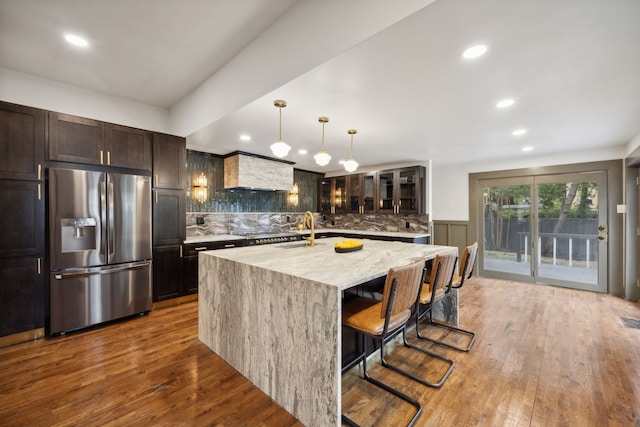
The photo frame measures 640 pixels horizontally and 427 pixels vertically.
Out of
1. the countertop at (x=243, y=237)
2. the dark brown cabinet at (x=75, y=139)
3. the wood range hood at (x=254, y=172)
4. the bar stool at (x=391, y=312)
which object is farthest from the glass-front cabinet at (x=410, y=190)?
the dark brown cabinet at (x=75, y=139)

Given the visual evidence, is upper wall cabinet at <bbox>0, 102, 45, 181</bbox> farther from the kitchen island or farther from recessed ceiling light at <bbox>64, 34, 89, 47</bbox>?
the kitchen island

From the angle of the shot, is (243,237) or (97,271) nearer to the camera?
(97,271)

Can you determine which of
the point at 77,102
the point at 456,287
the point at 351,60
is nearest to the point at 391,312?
the point at 456,287

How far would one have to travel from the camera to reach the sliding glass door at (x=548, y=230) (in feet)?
14.9

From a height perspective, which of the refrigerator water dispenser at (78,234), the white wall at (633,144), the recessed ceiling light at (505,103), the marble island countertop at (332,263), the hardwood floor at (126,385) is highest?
the recessed ceiling light at (505,103)

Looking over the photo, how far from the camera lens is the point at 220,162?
5.09 metres

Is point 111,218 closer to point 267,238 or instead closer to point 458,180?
point 267,238

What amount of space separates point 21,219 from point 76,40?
183cm

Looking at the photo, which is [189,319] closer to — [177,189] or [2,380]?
[2,380]

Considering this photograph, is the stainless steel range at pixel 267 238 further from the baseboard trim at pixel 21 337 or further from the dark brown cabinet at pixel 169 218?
the baseboard trim at pixel 21 337

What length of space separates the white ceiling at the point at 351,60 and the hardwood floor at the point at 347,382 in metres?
2.37

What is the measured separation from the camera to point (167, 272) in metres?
3.67

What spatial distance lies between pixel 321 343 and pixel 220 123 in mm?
2615

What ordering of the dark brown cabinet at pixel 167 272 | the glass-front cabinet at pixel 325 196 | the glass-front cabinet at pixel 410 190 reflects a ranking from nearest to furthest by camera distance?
1. the dark brown cabinet at pixel 167 272
2. the glass-front cabinet at pixel 410 190
3. the glass-front cabinet at pixel 325 196
